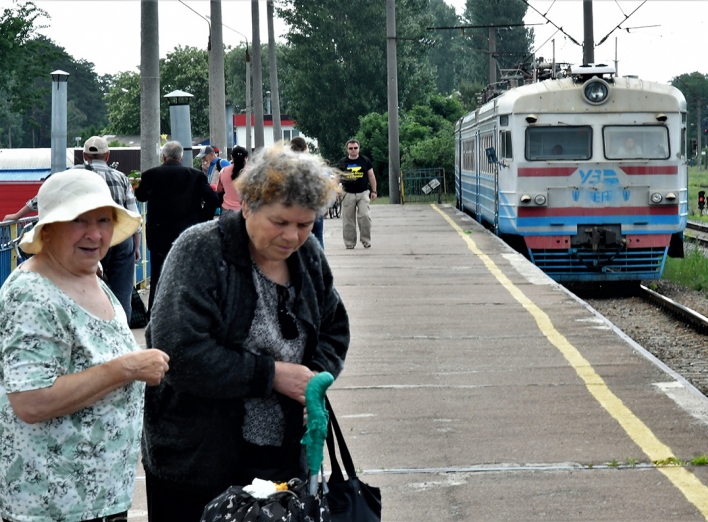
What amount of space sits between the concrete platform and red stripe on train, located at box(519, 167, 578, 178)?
165 inches

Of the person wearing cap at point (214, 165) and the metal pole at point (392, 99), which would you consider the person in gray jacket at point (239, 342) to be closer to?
the person wearing cap at point (214, 165)

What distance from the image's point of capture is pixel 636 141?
1673 cm

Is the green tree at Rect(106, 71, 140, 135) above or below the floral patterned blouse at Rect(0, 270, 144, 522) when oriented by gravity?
above

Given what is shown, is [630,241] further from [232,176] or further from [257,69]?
[257,69]

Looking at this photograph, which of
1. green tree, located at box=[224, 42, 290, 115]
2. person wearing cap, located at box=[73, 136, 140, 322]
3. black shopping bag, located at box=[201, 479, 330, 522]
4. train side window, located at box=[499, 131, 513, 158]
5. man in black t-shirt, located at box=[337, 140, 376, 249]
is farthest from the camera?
green tree, located at box=[224, 42, 290, 115]

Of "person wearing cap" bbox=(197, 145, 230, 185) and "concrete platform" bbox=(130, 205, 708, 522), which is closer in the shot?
"concrete platform" bbox=(130, 205, 708, 522)

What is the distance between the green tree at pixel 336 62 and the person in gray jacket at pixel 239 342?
2301 inches

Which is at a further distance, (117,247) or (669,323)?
(669,323)

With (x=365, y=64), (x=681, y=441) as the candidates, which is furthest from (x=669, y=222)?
(x=365, y=64)

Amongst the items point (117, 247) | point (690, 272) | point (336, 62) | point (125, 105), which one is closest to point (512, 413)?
point (117, 247)

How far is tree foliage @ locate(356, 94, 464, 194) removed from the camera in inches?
1619

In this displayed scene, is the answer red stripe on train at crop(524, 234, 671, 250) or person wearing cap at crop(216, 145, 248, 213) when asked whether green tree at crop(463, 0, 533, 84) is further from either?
person wearing cap at crop(216, 145, 248, 213)

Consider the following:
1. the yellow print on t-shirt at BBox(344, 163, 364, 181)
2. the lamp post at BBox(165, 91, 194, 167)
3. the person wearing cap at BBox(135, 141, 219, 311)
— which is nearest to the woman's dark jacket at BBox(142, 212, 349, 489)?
the person wearing cap at BBox(135, 141, 219, 311)

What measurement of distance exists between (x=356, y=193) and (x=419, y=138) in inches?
1257
